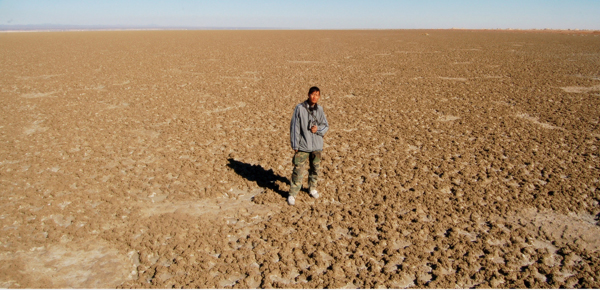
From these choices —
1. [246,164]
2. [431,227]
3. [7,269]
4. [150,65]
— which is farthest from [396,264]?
[150,65]

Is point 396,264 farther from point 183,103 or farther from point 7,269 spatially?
point 183,103

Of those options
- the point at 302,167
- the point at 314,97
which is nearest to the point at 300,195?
the point at 302,167

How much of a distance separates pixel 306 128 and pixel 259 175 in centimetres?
178

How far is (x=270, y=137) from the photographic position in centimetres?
760

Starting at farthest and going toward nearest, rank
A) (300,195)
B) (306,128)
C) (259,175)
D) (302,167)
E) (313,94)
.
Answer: (259,175) → (300,195) → (302,167) → (306,128) → (313,94)

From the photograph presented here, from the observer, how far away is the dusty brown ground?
3689 mm

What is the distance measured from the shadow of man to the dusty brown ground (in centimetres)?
3

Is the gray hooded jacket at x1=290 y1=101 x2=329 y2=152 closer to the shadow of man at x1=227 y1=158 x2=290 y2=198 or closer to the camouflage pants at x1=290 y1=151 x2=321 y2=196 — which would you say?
the camouflage pants at x1=290 y1=151 x2=321 y2=196

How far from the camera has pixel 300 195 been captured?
511cm

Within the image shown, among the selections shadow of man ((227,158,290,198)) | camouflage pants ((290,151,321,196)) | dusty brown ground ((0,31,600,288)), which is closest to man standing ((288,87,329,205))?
camouflage pants ((290,151,321,196))

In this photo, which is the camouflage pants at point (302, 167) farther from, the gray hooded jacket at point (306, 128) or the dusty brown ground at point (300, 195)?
the dusty brown ground at point (300, 195)

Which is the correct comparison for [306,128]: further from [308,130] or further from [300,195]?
[300,195]

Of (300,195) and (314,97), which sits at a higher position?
(314,97)

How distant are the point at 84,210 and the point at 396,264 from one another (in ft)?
12.9
